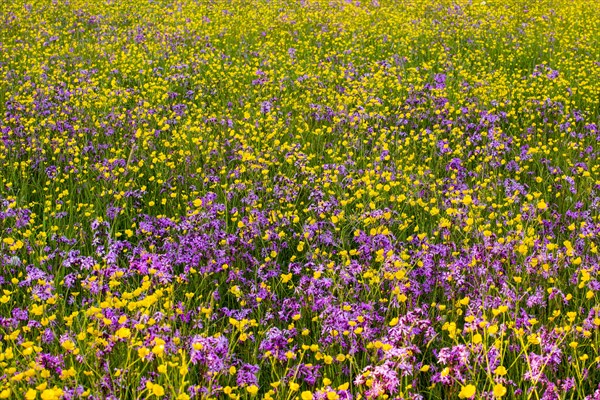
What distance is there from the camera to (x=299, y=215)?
492 centimetres

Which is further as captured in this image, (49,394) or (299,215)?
(299,215)

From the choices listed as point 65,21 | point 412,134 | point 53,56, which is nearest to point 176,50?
point 53,56

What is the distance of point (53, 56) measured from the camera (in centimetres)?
891

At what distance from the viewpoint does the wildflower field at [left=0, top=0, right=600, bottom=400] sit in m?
2.97

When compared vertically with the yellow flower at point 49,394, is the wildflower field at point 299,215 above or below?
below

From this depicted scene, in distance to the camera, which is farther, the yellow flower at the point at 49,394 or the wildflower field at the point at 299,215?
the wildflower field at the point at 299,215

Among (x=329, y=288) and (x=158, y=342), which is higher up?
(x=158, y=342)

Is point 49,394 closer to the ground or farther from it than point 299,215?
farther from it

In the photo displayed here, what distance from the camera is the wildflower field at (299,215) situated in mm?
2971

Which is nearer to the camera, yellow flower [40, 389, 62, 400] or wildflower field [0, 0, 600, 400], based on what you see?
yellow flower [40, 389, 62, 400]

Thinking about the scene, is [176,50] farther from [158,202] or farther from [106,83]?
[158,202]

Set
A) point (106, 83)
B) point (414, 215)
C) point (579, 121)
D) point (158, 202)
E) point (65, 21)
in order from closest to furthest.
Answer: point (414, 215), point (158, 202), point (579, 121), point (106, 83), point (65, 21)

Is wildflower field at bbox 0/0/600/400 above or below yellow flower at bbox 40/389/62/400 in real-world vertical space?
below

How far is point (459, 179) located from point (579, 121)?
2528 mm
